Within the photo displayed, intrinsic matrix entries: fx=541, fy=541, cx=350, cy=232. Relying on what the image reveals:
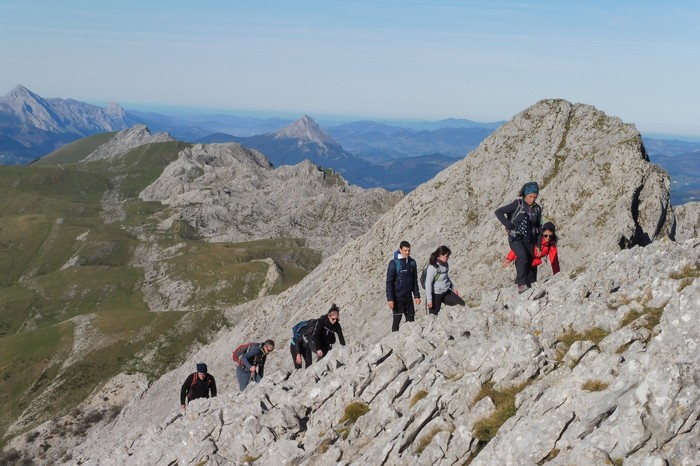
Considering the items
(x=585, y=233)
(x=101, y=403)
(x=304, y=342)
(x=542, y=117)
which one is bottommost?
(x=101, y=403)

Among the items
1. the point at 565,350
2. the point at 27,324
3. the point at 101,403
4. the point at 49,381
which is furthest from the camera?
the point at 27,324

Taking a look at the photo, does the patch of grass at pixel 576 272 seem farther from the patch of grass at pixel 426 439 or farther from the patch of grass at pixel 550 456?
the patch of grass at pixel 550 456

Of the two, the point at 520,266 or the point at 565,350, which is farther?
the point at 520,266

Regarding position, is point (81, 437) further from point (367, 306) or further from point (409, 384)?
point (409, 384)

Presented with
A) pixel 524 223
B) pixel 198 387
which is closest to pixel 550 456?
pixel 524 223

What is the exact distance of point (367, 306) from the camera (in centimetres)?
5600

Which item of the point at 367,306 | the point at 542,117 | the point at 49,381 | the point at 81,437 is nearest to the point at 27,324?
the point at 49,381

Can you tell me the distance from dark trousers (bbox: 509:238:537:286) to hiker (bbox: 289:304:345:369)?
9126 millimetres

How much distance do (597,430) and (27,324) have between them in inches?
8375

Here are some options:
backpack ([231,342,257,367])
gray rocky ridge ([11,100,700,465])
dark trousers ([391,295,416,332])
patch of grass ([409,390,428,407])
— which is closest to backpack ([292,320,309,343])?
gray rocky ridge ([11,100,700,465])

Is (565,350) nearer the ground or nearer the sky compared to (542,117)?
nearer the ground

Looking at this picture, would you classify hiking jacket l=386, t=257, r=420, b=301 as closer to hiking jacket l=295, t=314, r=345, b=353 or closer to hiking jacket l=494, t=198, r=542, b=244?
hiking jacket l=295, t=314, r=345, b=353

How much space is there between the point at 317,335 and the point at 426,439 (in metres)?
11.2

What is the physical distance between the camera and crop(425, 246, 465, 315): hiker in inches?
1000
